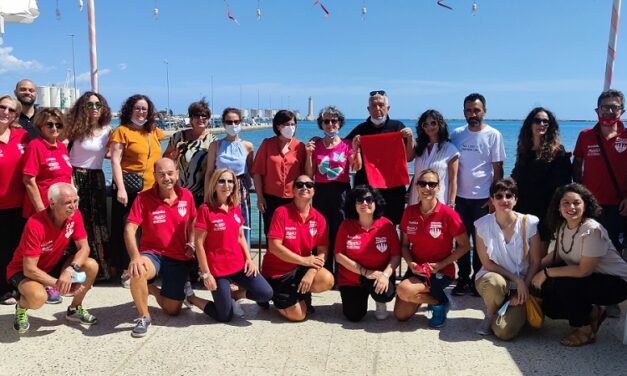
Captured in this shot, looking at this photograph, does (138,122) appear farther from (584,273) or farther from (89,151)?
(584,273)

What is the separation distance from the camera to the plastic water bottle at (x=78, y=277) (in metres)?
4.08

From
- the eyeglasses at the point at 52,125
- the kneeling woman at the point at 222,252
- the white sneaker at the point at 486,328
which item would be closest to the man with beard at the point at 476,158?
the white sneaker at the point at 486,328

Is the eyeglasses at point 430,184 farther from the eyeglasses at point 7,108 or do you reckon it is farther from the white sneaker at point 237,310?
the eyeglasses at point 7,108

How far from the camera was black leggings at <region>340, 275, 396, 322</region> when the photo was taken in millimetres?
4445

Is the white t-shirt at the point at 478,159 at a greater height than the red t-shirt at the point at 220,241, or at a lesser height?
greater

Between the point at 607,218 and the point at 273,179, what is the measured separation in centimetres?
329

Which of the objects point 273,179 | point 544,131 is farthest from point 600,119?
point 273,179

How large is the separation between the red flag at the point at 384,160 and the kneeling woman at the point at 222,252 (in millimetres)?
1473

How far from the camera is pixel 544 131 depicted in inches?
188

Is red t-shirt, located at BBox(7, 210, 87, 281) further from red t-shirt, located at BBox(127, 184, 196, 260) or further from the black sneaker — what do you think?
the black sneaker

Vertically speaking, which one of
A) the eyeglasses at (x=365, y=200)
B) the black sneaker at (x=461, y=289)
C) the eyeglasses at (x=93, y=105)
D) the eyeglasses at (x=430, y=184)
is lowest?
the black sneaker at (x=461, y=289)

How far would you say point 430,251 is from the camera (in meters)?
4.46

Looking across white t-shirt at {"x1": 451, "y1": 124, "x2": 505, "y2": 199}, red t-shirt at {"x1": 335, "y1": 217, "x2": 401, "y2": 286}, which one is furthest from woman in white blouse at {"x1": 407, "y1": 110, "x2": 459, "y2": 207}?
red t-shirt at {"x1": 335, "y1": 217, "x2": 401, "y2": 286}

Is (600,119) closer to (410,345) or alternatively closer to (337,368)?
(410,345)
